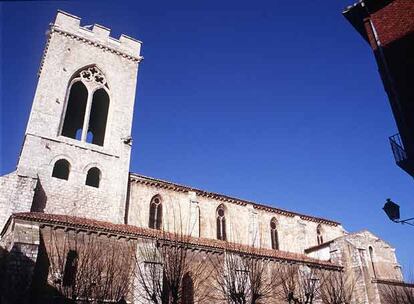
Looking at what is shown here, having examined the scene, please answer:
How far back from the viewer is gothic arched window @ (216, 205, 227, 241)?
82.2ft

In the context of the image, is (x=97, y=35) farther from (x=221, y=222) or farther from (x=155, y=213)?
(x=221, y=222)

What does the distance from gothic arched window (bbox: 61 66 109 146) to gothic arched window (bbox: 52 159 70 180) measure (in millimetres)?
3265

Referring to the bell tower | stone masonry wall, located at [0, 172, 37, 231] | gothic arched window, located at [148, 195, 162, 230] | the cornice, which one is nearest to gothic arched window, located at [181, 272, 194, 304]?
gothic arched window, located at [148, 195, 162, 230]

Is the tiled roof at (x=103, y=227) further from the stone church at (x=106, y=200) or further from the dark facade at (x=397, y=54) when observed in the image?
the dark facade at (x=397, y=54)

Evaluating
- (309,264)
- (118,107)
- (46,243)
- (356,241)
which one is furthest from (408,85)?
(118,107)

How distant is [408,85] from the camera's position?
47.0 ft

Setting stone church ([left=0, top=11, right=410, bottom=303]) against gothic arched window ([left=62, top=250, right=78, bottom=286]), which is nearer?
gothic arched window ([left=62, top=250, right=78, bottom=286])

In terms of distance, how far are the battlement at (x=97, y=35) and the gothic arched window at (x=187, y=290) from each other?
17626mm

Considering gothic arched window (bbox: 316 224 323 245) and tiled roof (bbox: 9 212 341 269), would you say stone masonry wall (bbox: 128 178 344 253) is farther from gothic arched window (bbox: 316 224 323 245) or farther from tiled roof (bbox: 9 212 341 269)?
tiled roof (bbox: 9 212 341 269)

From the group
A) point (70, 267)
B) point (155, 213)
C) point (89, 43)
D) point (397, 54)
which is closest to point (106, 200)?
point (155, 213)

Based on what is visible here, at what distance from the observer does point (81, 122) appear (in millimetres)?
27016

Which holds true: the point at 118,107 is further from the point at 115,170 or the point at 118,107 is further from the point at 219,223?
the point at 219,223

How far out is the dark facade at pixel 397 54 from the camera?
1419 centimetres

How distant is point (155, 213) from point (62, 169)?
6.38m
